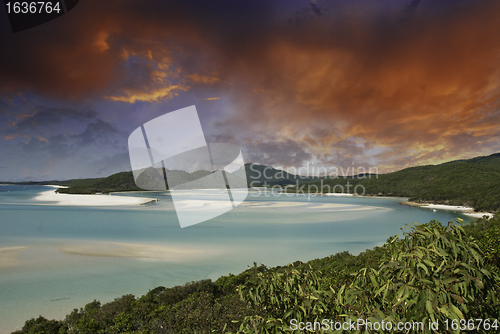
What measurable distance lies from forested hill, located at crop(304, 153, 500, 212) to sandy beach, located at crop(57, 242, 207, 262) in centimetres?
4295

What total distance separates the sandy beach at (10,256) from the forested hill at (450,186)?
51138 mm

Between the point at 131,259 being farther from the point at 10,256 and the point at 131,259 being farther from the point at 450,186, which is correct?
the point at 450,186

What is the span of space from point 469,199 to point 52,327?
184ft

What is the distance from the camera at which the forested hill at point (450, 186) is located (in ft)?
130

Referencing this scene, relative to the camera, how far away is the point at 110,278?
34.3 ft

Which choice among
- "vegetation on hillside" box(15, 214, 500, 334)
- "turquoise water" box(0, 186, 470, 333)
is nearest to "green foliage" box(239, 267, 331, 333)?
"vegetation on hillside" box(15, 214, 500, 334)

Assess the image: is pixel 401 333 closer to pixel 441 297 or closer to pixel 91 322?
pixel 441 297

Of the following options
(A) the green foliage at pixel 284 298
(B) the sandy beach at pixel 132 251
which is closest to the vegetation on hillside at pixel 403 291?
(A) the green foliage at pixel 284 298

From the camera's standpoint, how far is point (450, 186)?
60.2m

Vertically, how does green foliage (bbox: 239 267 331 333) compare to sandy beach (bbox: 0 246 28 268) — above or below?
above

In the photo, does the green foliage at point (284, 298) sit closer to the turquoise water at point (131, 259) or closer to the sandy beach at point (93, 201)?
the turquoise water at point (131, 259)

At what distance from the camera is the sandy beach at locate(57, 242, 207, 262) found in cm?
1363

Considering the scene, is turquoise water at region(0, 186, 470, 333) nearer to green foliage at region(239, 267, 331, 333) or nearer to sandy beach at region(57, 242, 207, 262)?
sandy beach at region(57, 242, 207, 262)

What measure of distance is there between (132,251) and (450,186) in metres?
74.4
